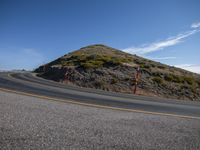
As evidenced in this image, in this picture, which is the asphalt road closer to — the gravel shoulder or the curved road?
the gravel shoulder

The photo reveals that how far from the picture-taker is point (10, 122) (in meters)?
3.78

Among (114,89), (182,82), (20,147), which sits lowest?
(20,147)

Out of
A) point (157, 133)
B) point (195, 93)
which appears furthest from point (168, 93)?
point (157, 133)

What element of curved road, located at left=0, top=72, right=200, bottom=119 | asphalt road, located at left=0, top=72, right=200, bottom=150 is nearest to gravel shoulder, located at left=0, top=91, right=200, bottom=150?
asphalt road, located at left=0, top=72, right=200, bottom=150

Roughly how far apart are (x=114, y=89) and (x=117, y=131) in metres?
13.1

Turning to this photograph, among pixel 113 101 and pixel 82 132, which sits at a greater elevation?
pixel 113 101

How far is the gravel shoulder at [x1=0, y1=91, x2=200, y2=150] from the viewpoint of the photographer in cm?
302

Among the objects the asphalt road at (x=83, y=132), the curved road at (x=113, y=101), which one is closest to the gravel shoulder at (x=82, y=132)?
the asphalt road at (x=83, y=132)

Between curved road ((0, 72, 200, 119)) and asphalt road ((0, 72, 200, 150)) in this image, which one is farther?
curved road ((0, 72, 200, 119))

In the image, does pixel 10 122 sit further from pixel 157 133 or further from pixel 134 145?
pixel 157 133

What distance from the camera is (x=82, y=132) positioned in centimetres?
357

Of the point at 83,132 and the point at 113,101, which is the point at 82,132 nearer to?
the point at 83,132

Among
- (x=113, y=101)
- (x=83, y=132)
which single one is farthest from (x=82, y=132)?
(x=113, y=101)

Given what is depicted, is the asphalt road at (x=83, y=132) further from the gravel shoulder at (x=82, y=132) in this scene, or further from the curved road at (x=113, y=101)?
the curved road at (x=113, y=101)
